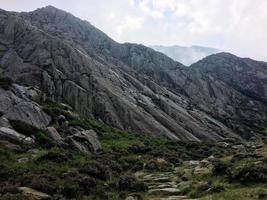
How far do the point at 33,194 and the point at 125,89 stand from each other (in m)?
75.7

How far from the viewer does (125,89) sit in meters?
93.2

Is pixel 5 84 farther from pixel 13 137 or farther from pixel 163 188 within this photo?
pixel 163 188

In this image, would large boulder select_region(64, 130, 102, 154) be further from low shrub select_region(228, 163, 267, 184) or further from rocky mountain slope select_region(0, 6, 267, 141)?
low shrub select_region(228, 163, 267, 184)

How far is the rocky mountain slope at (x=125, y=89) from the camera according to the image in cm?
7831

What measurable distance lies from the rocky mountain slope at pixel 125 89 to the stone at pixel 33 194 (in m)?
24.4

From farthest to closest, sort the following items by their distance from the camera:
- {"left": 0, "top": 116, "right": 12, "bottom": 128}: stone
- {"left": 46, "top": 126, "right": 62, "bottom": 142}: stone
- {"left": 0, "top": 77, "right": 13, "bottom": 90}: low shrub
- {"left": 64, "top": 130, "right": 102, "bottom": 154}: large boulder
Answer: {"left": 0, "top": 77, "right": 13, "bottom": 90}: low shrub
{"left": 46, "top": 126, "right": 62, "bottom": 142}: stone
{"left": 64, "top": 130, "right": 102, "bottom": 154}: large boulder
{"left": 0, "top": 116, "right": 12, "bottom": 128}: stone

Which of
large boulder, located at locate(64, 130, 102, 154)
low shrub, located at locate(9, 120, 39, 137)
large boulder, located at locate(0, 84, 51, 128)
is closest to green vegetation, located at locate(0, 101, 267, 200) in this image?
low shrub, located at locate(9, 120, 39, 137)

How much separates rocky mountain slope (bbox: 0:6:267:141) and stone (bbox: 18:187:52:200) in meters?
24.4

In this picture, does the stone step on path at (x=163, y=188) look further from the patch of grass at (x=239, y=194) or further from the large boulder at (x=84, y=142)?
the large boulder at (x=84, y=142)

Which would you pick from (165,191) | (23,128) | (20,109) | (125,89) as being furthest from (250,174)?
(125,89)

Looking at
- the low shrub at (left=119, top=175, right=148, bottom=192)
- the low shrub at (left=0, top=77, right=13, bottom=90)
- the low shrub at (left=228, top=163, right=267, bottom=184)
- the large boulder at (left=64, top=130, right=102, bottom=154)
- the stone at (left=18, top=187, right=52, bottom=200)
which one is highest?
the low shrub at (left=0, top=77, right=13, bottom=90)

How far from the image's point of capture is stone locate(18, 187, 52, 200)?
1750 centimetres

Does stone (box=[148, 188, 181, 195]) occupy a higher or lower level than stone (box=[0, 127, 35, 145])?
lower

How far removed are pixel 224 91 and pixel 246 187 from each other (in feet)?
438
